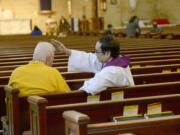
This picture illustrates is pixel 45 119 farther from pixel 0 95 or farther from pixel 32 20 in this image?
pixel 32 20

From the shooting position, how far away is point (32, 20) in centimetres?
2534

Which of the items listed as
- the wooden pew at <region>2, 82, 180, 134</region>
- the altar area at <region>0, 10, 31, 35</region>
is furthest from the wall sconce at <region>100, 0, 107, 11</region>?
the wooden pew at <region>2, 82, 180, 134</region>

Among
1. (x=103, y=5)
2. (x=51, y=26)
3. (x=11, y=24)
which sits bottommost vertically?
(x=51, y=26)

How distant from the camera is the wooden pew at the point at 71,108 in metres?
2.79

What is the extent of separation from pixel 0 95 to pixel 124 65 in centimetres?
119

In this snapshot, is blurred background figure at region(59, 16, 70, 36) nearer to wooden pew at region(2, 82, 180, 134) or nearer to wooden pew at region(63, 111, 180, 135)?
wooden pew at region(2, 82, 180, 134)

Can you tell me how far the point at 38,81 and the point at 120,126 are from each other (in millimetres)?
1410

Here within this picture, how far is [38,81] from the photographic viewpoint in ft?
11.9

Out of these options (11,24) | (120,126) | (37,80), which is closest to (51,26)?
(11,24)

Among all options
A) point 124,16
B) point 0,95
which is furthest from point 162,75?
point 124,16

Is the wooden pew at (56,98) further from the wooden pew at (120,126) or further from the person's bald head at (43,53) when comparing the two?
the wooden pew at (120,126)

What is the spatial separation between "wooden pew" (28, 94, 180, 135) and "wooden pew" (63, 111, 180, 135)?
17.5 inches

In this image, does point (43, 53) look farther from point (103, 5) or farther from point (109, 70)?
point (103, 5)

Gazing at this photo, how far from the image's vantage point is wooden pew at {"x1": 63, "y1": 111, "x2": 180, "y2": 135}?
7.21ft
